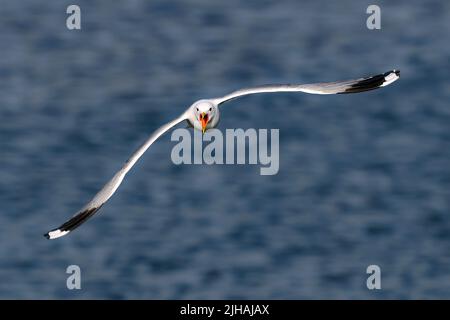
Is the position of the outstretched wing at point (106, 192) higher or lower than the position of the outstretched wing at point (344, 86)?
lower

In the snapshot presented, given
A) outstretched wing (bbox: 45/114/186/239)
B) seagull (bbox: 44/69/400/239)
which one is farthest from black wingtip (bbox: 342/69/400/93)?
outstretched wing (bbox: 45/114/186/239)

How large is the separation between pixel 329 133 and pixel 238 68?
1.76m

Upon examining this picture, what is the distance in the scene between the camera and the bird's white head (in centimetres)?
1454

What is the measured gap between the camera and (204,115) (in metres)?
14.5

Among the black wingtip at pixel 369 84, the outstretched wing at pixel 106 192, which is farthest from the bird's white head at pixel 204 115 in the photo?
the black wingtip at pixel 369 84

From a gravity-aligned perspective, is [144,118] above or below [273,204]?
above

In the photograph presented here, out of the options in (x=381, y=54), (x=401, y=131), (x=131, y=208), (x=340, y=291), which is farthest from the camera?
(x=381, y=54)

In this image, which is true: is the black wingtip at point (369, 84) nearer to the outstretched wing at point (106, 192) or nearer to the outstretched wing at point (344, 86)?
the outstretched wing at point (344, 86)

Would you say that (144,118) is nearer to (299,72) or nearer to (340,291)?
(299,72)

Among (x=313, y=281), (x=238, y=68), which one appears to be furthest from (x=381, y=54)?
(x=313, y=281)

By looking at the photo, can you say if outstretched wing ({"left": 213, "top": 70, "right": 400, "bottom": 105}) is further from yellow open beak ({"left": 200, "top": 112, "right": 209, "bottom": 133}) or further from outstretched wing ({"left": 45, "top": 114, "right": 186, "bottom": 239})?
outstretched wing ({"left": 45, "top": 114, "right": 186, "bottom": 239})

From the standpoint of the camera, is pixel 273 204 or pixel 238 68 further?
pixel 238 68

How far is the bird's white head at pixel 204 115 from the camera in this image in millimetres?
14539

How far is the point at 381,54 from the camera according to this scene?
66.8 feet
